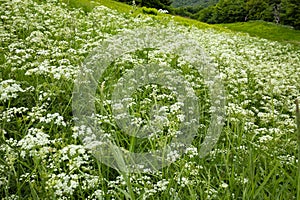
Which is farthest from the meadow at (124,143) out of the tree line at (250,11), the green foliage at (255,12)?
the green foliage at (255,12)

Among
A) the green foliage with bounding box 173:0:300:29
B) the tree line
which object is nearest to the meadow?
the tree line

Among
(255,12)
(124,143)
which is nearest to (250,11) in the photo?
(255,12)

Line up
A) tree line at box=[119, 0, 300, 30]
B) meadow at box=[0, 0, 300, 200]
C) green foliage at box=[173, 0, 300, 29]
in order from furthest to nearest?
green foliage at box=[173, 0, 300, 29] → tree line at box=[119, 0, 300, 30] → meadow at box=[0, 0, 300, 200]

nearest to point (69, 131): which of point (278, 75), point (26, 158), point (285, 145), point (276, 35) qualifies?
point (26, 158)

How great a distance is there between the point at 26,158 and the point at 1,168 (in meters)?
0.32

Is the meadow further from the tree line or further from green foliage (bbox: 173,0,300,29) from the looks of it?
green foliage (bbox: 173,0,300,29)

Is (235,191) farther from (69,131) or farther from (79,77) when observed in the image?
(79,77)

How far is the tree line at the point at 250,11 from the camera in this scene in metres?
40.2

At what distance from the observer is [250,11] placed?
4681 cm

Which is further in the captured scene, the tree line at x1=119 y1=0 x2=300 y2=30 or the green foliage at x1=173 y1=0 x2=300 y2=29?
the green foliage at x1=173 y1=0 x2=300 y2=29

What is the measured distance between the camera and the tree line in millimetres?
40188

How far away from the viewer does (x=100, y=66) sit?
4.29m

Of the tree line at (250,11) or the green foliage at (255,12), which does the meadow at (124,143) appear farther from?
the green foliage at (255,12)

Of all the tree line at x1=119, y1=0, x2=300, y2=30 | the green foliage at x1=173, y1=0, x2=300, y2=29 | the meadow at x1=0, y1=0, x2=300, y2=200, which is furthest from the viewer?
the green foliage at x1=173, y1=0, x2=300, y2=29
